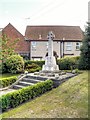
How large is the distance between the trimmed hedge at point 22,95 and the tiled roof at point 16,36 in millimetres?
20970

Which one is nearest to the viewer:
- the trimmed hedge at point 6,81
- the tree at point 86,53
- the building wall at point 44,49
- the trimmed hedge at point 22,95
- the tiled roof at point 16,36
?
the trimmed hedge at point 22,95

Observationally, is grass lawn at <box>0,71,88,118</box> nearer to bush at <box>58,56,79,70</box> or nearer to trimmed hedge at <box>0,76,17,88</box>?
trimmed hedge at <box>0,76,17,88</box>

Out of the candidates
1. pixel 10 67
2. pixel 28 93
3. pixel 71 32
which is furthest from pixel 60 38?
pixel 28 93

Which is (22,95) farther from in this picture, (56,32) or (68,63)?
(56,32)

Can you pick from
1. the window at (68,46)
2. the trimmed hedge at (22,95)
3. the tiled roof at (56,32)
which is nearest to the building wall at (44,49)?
the window at (68,46)

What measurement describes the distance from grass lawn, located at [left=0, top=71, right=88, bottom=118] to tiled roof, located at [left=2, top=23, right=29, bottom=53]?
22159 millimetres

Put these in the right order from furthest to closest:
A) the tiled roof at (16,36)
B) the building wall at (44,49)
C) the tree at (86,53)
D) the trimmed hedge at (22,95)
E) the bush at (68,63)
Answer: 1. the tiled roof at (16,36)
2. the building wall at (44,49)
3. the bush at (68,63)
4. the tree at (86,53)
5. the trimmed hedge at (22,95)

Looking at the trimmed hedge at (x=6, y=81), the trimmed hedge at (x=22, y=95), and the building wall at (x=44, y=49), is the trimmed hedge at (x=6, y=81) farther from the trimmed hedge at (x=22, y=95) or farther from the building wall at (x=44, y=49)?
the building wall at (x=44, y=49)

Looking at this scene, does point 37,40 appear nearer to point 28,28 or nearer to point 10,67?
point 28,28

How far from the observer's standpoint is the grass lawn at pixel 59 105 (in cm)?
1004

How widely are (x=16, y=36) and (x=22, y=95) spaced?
2450 centimetres

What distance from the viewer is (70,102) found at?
36.7 feet

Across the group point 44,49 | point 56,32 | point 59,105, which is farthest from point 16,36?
point 59,105

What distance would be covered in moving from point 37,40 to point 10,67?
1223 centimetres
